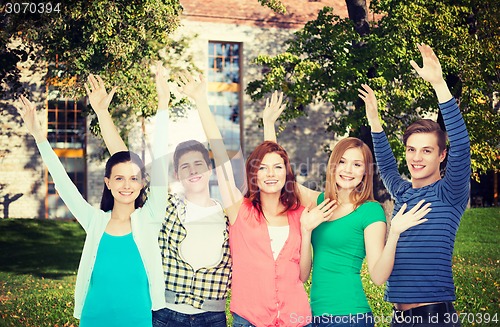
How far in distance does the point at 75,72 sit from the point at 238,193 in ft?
34.5

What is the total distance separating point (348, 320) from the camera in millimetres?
4617

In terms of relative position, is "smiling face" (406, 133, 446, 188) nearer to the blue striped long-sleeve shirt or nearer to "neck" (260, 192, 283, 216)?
the blue striped long-sleeve shirt

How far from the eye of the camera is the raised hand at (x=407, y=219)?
458 cm

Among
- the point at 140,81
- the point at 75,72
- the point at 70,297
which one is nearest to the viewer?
the point at 70,297

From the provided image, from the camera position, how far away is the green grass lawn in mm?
11344

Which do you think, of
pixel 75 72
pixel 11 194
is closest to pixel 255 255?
pixel 75 72

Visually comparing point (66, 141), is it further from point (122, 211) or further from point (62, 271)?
point (122, 211)

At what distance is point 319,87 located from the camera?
18.2 metres

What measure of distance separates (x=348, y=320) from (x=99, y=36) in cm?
1057

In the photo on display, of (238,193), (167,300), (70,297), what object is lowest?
(70,297)

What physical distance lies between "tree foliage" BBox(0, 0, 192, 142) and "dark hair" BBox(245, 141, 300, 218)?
9.28 m

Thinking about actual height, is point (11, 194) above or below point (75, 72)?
below

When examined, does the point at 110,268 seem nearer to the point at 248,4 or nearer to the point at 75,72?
the point at 75,72

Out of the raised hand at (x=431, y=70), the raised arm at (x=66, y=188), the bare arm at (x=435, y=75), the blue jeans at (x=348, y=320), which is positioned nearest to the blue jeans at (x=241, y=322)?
the blue jeans at (x=348, y=320)
